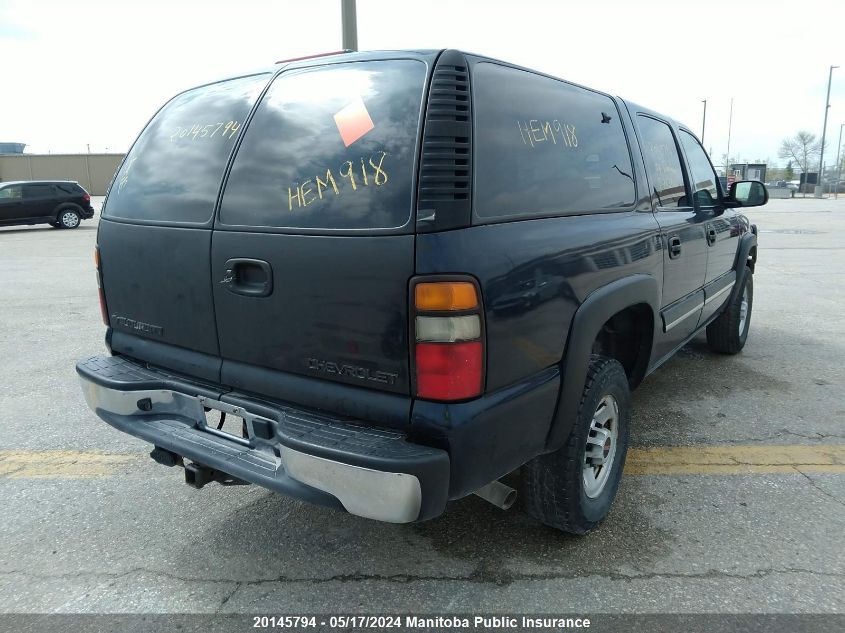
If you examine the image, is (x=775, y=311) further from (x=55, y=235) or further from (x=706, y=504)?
(x=55, y=235)

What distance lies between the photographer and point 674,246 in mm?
3457

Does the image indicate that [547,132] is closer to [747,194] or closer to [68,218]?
[747,194]

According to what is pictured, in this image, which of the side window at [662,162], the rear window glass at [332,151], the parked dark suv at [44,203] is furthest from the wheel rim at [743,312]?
the parked dark suv at [44,203]

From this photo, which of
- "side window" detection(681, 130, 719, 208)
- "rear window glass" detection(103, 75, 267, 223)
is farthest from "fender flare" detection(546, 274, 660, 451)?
"side window" detection(681, 130, 719, 208)

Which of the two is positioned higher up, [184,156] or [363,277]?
[184,156]

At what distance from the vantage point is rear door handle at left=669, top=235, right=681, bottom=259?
342 centimetres

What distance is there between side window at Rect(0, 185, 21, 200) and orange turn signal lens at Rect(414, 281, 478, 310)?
2100cm

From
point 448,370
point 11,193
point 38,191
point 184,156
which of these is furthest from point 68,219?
point 448,370

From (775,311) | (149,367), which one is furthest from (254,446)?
(775,311)

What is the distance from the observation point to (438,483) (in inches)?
76.7

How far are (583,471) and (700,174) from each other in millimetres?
2747

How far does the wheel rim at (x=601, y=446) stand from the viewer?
2.79 m

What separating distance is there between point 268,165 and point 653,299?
6.31 feet

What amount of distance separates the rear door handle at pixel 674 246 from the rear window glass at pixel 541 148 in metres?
0.45
